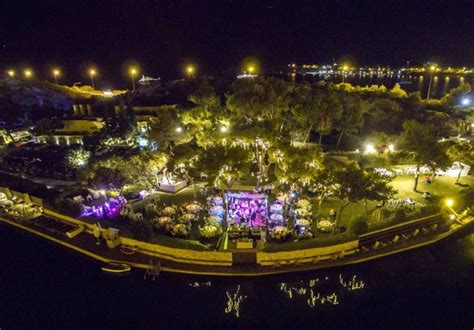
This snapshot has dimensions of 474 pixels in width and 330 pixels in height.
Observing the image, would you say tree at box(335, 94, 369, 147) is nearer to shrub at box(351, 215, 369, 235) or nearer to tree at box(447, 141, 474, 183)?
tree at box(447, 141, 474, 183)

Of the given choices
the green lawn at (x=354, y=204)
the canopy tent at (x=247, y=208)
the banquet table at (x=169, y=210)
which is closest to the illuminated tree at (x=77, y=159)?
the green lawn at (x=354, y=204)

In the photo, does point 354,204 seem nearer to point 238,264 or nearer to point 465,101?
point 238,264

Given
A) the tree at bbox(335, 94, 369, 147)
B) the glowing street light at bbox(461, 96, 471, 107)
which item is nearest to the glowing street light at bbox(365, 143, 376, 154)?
the tree at bbox(335, 94, 369, 147)

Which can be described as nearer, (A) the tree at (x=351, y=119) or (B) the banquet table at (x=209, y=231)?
(B) the banquet table at (x=209, y=231)

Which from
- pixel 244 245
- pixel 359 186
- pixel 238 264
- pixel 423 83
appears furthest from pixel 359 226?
pixel 423 83

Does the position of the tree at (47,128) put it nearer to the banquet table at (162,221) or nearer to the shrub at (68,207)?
the shrub at (68,207)

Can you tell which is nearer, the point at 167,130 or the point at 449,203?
the point at 449,203

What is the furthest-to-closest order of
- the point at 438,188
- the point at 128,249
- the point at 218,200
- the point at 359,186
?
the point at 438,188
the point at 218,200
the point at 128,249
the point at 359,186

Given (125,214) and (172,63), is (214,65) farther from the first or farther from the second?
(125,214)
